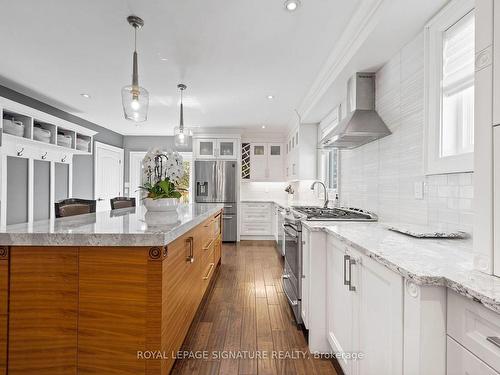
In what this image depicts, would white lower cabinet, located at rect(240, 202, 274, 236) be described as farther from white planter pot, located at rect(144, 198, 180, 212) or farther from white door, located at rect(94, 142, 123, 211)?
white planter pot, located at rect(144, 198, 180, 212)

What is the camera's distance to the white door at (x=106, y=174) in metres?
5.73

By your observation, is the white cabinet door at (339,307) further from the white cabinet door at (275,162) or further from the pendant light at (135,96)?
the white cabinet door at (275,162)

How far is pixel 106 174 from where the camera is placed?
19.9ft

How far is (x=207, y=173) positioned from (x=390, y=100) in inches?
165

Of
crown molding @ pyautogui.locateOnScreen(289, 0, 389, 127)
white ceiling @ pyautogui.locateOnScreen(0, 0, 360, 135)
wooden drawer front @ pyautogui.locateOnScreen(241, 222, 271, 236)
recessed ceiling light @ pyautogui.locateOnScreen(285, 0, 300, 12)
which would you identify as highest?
white ceiling @ pyautogui.locateOnScreen(0, 0, 360, 135)

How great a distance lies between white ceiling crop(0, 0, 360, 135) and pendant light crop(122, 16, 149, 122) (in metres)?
0.08

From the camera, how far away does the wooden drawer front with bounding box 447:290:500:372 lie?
644 mm

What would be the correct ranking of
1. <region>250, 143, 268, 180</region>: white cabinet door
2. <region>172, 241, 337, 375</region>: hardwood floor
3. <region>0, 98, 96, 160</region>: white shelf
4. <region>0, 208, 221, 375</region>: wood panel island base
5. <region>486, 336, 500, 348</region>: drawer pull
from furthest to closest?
<region>250, 143, 268, 180</region>: white cabinet door
<region>0, 98, 96, 160</region>: white shelf
<region>172, 241, 337, 375</region>: hardwood floor
<region>0, 208, 221, 375</region>: wood panel island base
<region>486, 336, 500, 348</region>: drawer pull

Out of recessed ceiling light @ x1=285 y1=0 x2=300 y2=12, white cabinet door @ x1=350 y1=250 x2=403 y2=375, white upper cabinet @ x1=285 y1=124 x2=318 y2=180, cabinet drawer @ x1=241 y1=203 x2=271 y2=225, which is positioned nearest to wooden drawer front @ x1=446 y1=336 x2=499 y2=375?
white cabinet door @ x1=350 y1=250 x2=403 y2=375

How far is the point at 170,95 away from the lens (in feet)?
12.6

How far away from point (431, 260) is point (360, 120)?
1.60 meters

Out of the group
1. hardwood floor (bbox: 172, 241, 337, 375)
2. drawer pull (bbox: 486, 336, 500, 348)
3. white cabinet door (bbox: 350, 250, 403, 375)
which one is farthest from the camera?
hardwood floor (bbox: 172, 241, 337, 375)

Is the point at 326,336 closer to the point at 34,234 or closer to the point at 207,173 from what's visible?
the point at 34,234

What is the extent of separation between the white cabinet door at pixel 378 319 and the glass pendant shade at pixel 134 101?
182 cm
